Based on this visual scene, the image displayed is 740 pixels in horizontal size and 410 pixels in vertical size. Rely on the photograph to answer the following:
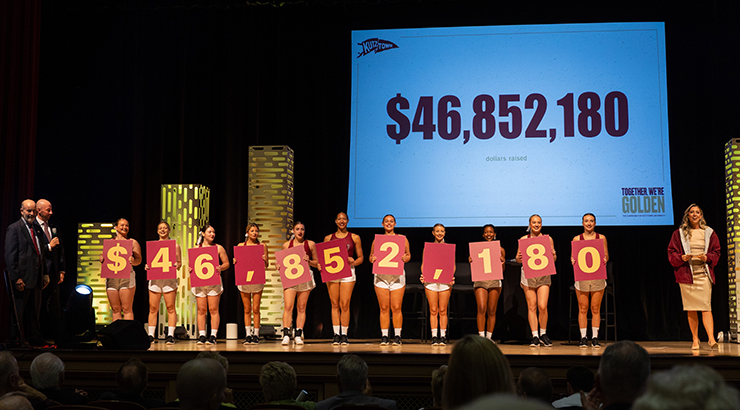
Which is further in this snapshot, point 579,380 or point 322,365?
point 322,365

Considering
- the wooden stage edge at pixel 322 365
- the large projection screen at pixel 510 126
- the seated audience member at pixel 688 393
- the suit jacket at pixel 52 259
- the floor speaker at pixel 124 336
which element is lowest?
the wooden stage edge at pixel 322 365

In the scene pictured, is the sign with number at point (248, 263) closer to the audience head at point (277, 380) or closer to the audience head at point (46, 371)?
the audience head at point (46, 371)

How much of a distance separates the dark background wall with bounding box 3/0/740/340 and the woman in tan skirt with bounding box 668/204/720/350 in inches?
77.8

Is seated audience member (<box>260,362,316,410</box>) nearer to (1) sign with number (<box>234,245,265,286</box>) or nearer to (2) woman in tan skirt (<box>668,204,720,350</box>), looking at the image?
(1) sign with number (<box>234,245,265,286</box>)

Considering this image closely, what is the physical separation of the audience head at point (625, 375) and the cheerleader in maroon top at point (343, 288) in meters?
5.85

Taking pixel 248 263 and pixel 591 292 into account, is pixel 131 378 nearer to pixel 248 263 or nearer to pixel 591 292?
pixel 248 263

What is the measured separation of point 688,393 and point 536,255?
707 cm

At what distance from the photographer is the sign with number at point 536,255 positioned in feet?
25.4

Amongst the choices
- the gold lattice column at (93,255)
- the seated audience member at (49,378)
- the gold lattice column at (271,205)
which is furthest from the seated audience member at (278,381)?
the gold lattice column at (93,255)

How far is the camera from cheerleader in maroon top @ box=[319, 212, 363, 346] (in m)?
8.12

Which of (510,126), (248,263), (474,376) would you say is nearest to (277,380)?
(474,376)

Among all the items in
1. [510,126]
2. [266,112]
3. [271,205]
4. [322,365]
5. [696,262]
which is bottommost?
[322,365]

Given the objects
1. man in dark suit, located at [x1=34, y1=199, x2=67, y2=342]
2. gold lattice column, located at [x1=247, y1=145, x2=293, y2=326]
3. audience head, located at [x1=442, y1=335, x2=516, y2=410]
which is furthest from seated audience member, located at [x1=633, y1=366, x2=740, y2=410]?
gold lattice column, located at [x1=247, y1=145, x2=293, y2=326]

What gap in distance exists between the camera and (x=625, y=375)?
88.8 inches
